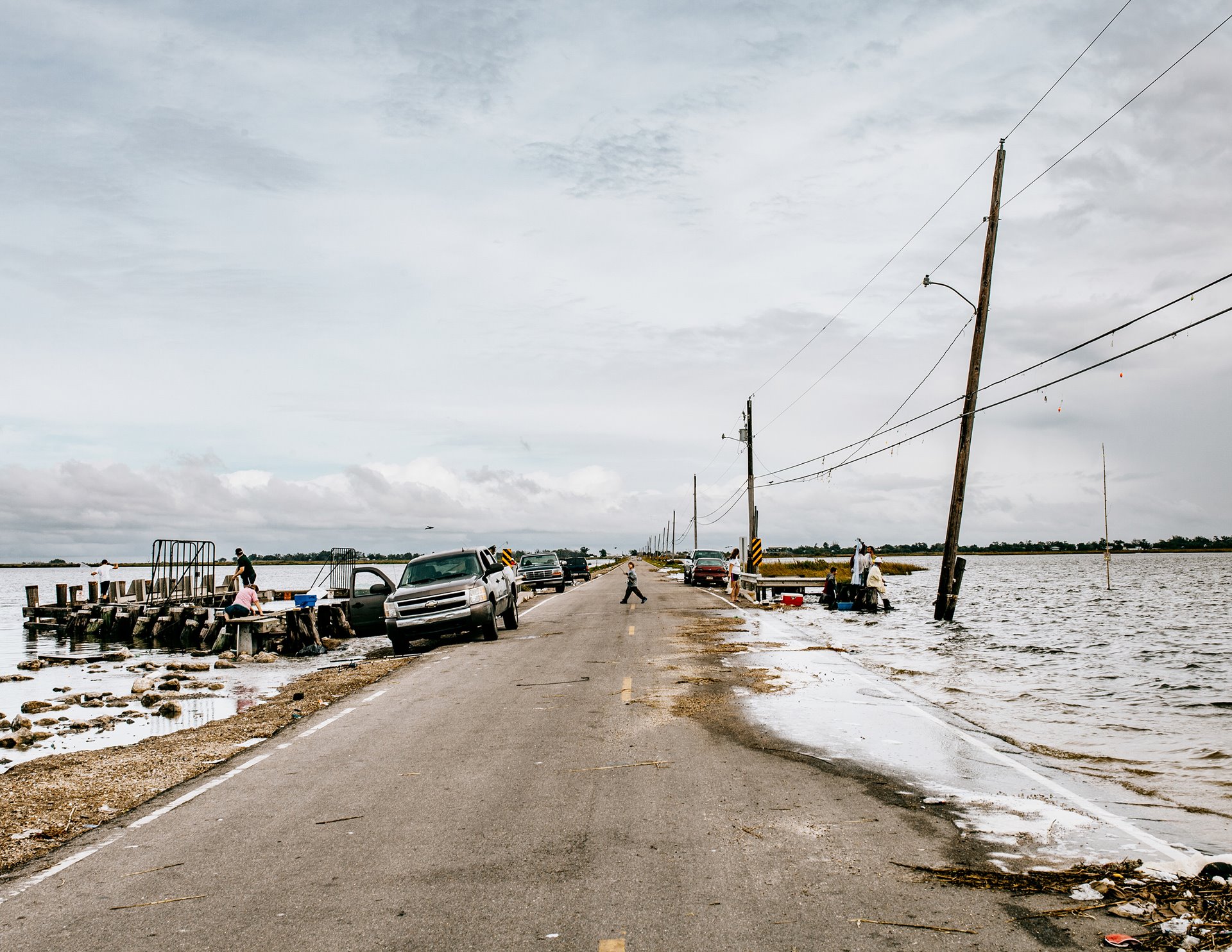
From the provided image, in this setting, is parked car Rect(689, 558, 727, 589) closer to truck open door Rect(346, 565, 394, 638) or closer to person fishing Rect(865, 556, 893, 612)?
person fishing Rect(865, 556, 893, 612)

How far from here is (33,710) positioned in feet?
47.5

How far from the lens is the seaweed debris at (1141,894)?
4.63 metres

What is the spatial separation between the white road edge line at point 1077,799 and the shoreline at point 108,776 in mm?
7604

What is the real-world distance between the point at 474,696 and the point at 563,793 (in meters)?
5.61

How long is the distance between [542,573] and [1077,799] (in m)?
41.5

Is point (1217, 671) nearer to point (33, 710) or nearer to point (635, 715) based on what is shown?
point (635, 715)

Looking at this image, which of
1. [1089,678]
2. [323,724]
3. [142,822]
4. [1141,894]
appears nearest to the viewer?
[1141,894]

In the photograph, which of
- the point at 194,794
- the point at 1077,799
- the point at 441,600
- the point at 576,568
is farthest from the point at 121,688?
the point at 576,568

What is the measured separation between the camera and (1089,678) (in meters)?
17.6

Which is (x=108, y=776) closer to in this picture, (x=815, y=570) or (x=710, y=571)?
(x=710, y=571)

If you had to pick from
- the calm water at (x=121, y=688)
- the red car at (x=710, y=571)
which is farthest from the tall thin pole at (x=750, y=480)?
the calm water at (x=121, y=688)

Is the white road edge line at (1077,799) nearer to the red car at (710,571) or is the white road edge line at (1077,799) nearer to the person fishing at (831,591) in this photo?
the person fishing at (831,591)

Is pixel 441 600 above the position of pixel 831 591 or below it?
above

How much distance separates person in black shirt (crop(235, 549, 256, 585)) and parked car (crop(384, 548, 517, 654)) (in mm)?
7651
